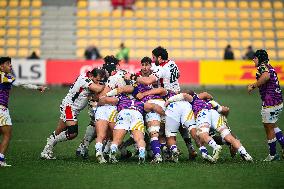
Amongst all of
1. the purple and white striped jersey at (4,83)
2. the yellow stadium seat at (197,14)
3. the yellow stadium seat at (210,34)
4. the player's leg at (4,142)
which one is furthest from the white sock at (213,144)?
the yellow stadium seat at (197,14)

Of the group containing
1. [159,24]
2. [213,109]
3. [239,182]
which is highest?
[159,24]

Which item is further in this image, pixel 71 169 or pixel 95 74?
pixel 95 74

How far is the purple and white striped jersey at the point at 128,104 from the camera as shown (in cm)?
1259

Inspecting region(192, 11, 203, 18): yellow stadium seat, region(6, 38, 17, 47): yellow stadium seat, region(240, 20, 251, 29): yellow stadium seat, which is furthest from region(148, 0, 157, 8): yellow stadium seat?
region(6, 38, 17, 47): yellow stadium seat

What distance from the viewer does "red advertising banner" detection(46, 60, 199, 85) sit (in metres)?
31.7

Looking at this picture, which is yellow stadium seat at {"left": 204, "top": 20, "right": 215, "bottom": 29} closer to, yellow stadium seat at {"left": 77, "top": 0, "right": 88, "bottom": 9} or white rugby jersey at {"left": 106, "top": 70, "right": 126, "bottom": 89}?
yellow stadium seat at {"left": 77, "top": 0, "right": 88, "bottom": 9}

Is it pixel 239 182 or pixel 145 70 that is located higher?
pixel 145 70

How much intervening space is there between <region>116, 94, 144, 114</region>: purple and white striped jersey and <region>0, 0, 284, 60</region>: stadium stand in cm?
2322

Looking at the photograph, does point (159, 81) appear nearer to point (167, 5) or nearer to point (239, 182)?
point (239, 182)

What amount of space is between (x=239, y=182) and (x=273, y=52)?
1074 inches

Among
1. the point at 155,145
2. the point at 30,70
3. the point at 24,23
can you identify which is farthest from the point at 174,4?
the point at 155,145

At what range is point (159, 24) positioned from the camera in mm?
37156

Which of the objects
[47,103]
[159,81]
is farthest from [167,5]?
[159,81]

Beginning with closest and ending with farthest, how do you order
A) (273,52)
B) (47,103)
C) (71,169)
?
(71,169) → (47,103) → (273,52)
